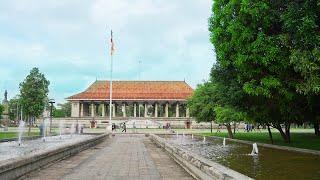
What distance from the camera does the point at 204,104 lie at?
5025 centimetres

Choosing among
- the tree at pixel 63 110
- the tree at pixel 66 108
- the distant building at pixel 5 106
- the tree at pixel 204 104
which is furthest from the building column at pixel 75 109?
the tree at pixel 204 104

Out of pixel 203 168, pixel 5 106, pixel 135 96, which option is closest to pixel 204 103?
pixel 203 168

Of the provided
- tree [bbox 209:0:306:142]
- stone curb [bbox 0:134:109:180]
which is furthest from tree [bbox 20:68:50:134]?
tree [bbox 209:0:306:142]

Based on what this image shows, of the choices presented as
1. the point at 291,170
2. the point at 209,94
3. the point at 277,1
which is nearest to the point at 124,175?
the point at 291,170

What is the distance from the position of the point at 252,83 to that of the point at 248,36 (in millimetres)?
2051

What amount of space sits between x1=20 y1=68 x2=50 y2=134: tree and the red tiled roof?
1519 inches

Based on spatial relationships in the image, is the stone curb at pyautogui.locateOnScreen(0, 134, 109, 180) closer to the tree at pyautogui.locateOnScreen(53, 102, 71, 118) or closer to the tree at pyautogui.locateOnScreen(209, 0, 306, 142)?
the tree at pyautogui.locateOnScreen(209, 0, 306, 142)

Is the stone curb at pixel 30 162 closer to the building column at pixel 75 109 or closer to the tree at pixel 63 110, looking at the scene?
the building column at pixel 75 109

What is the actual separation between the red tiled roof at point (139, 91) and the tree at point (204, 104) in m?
49.5

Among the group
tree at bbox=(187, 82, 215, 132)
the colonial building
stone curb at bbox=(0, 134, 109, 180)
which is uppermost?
the colonial building

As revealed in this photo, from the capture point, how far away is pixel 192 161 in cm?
1343

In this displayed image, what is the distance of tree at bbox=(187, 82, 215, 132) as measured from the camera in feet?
162

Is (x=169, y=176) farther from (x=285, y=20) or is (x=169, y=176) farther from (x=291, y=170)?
(x=285, y=20)

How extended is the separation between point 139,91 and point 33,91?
45259 mm
